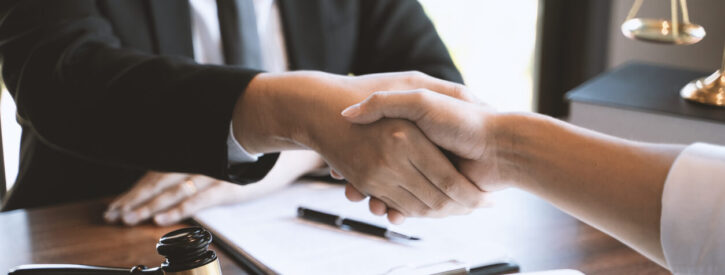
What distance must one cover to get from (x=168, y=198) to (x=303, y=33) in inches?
22.4

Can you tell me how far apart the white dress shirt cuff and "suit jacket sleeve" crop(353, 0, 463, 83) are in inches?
20.5

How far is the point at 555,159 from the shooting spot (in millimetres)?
890

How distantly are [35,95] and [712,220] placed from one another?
1.13m

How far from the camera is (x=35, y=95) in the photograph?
1224 mm

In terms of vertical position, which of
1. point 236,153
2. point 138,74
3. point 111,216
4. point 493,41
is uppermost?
point 138,74

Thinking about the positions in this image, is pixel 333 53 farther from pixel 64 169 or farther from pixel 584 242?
pixel 584 242

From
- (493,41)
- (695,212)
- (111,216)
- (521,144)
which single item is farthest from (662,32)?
(493,41)

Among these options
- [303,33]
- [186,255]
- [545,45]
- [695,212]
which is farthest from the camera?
[545,45]

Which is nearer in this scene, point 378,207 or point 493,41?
point 378,207

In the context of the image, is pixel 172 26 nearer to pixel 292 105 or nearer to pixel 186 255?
pixel 292 105

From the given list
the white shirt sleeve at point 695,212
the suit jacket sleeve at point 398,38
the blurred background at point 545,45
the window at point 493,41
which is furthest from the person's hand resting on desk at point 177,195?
the window at point 493,41

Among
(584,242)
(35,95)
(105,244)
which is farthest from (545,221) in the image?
(35,95)

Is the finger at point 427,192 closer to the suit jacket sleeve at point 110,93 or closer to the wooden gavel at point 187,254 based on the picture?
the suit jacket sleeve at point 110,93

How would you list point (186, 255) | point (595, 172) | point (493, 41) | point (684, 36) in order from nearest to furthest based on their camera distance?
point (186, 255), point (595, 172), point (684, 36), point (493, 41)
